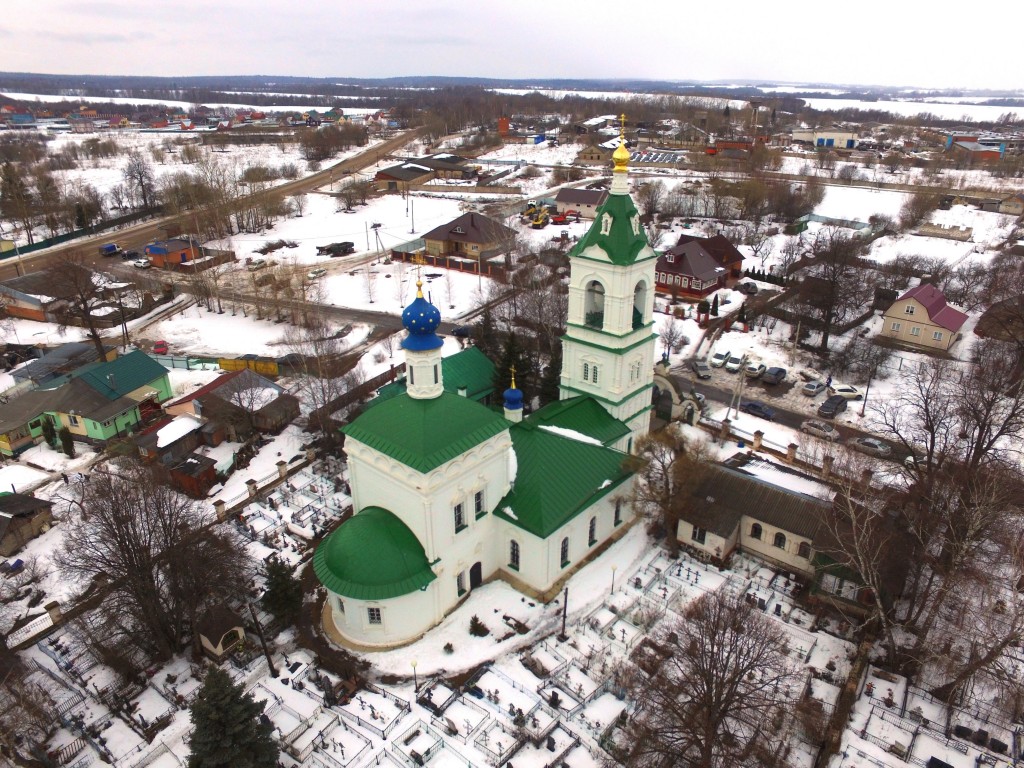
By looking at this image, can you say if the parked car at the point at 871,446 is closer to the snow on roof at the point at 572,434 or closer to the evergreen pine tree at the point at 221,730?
the snow on roof at the point at 572,434

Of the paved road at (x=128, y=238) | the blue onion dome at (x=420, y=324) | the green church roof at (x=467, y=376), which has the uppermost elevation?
the blue onion dome at (x=420, y=324)

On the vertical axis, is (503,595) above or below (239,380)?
below

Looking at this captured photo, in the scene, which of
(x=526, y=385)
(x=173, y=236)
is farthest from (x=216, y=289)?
(x=526, y=385)

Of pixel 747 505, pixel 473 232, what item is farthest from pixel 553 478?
pixel 473 232

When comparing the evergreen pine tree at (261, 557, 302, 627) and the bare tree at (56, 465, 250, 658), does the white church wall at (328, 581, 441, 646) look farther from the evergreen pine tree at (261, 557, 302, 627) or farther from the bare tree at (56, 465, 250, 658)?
the bare tree at (56, 465, 250, 658)

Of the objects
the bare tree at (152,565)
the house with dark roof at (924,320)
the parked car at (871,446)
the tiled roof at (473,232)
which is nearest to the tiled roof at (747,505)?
the parked car at (871,446)

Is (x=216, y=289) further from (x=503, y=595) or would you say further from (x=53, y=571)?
(x=503, y=595)

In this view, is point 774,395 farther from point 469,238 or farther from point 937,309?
point 469,238
